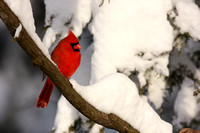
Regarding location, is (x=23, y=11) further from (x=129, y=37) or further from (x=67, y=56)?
(x=129, y=37)

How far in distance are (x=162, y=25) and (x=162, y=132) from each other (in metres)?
1.13

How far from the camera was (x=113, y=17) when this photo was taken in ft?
10.0

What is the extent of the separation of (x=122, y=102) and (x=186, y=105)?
65.4 inches

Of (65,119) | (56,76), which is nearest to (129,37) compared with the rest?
(65,119)

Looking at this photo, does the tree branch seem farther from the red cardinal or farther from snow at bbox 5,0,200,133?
snow at bbox 5,0,200,133

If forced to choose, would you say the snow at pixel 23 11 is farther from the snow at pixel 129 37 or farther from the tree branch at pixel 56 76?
the snow at pixel 129 37

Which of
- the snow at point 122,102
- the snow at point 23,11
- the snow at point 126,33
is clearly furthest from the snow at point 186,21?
the snow at point 23,11

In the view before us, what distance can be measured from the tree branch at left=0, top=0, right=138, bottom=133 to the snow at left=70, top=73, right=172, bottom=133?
47mm

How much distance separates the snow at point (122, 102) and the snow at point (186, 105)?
126cm

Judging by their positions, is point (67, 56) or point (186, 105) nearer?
point (67, 56)

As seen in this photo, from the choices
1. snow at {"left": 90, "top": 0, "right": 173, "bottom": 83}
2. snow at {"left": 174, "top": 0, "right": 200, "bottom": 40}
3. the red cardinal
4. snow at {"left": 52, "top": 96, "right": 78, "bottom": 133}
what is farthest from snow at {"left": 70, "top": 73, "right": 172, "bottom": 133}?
snow at {"left": 174, "top": 0, "right": 200, "bottom": 40}

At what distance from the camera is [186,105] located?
3.60 meters

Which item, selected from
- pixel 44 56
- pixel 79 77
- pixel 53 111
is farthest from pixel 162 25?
pixel 53 111

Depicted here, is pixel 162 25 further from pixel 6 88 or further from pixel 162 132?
pixel 6 88
